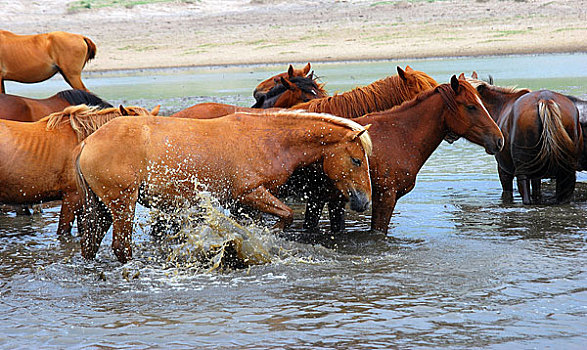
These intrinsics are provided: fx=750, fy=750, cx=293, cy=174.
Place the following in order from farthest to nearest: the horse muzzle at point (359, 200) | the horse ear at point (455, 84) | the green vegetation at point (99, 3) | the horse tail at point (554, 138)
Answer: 1. the green vegetation at point (99, 3)
2. the horse tail at point (554, 138)
3. the horse ear at point (455, 84)
4. the horse muzzle at point (359, 200)

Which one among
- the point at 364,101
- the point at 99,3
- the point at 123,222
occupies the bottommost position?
the point at 123,222

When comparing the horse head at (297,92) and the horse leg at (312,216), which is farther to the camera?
the horse head at (297,92)

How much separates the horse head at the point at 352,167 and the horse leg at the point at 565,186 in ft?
9.46

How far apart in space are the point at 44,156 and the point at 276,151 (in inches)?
79.2

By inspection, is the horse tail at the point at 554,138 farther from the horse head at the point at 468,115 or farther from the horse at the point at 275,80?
the horse at the point at 275,80

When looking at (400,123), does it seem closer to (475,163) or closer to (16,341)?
(16,341)

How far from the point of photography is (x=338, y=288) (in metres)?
4.91

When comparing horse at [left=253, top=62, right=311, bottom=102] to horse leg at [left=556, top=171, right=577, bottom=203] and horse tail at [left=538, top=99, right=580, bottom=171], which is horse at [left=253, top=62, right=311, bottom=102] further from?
horse leg at [left=556, top=171, right=577, bottom=203]

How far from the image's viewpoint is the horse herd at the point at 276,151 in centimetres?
529

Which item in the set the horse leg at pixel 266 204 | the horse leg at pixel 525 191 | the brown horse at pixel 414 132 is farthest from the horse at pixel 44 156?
the horse leg at pixel 525 191

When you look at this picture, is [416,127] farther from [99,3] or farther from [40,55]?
[99,3]

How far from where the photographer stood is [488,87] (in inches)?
326

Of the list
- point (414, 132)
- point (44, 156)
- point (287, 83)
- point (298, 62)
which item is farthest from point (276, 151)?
point (298, 62)

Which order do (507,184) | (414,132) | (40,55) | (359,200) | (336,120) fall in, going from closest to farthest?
(359,200)
(336,120)
(414,132)
(507,184)
(40,55)
